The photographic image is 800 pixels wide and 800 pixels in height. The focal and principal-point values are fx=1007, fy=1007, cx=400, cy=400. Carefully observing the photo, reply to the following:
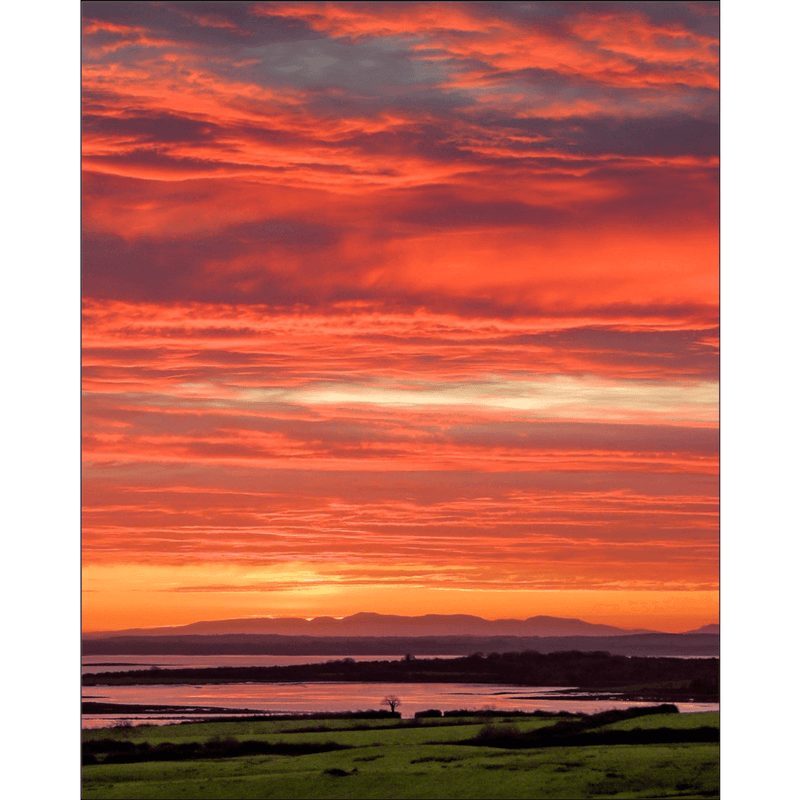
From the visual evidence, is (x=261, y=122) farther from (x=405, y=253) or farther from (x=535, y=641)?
(x=535, y=641)

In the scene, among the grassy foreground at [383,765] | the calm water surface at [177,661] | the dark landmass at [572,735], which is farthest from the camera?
the dark landmass at [572,735]

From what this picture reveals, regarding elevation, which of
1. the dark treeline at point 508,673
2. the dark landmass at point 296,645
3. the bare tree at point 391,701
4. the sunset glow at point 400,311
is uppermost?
the sunset glow at point 400,311

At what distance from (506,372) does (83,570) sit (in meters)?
5.32

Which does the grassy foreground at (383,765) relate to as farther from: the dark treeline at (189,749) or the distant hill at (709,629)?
the distant hill at (709,629)

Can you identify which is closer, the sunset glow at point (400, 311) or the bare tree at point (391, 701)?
the bare tree at point (391, 701)

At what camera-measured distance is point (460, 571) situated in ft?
37.4

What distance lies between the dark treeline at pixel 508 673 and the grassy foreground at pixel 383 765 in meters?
0.47

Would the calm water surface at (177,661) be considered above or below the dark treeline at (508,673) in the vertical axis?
above

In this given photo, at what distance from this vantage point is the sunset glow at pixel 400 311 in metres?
11.5

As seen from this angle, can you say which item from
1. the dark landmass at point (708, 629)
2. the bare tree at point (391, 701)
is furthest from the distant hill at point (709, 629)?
the bare tree at point (391, 701)

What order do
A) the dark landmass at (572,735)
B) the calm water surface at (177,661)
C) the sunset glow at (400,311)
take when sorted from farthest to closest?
the sunset glow at (400,311), the dark landmass at (572,735), the calm water surface at (177,661)

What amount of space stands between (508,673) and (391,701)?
1352 mm
